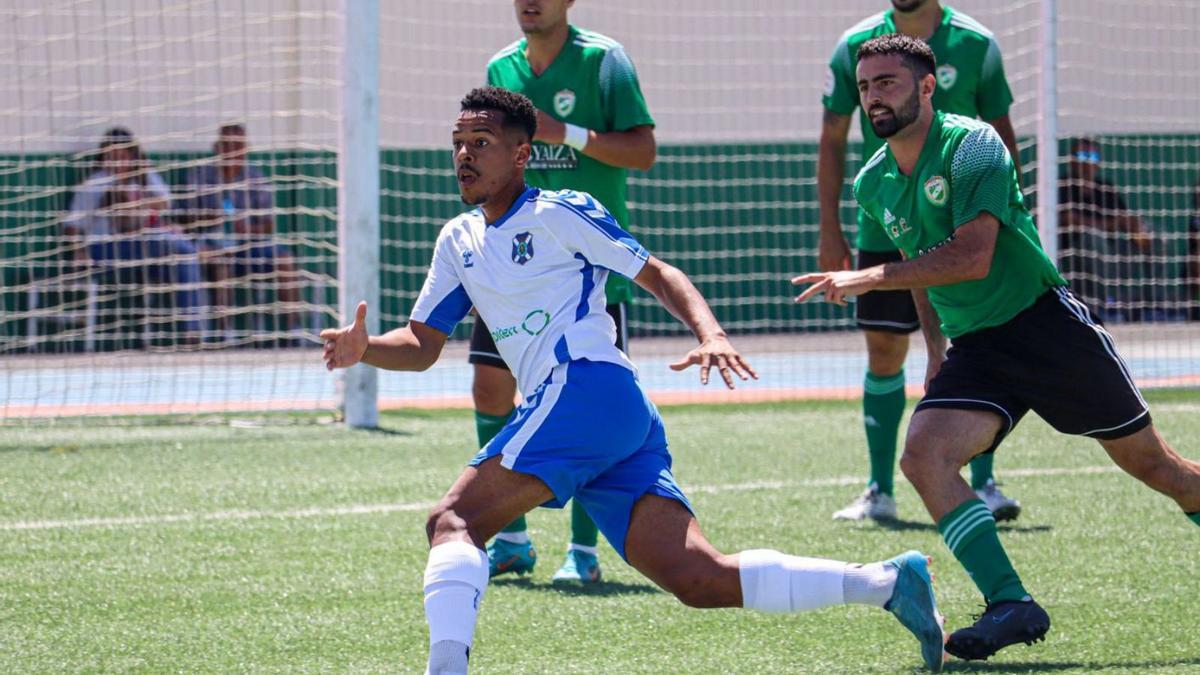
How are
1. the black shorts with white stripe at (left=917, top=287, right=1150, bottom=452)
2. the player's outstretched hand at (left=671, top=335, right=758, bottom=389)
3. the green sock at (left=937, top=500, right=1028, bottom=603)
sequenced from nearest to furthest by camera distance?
the player's outstretched hand at (left=671, top=335, right=758, bottom=389)
the green sock at (left=937, top=500, right=1028, bottom=603)
the black shorts with white stripe at (left=917, top=287, right=1150, bottom=452)

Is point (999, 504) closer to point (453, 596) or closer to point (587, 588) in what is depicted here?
point (587, 588)

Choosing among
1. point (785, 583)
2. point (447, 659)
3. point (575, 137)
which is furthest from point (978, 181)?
point (447, 659)

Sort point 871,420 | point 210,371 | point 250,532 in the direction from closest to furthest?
point 250,532 < point 871,420 < point 210,371

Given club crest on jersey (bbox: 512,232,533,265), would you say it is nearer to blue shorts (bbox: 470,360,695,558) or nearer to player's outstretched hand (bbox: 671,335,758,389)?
blue shorts (bbox: 470,360,695,558)

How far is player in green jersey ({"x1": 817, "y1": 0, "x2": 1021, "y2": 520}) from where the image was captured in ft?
22.8

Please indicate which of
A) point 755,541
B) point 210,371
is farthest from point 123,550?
point 210,371

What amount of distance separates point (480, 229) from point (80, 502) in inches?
148

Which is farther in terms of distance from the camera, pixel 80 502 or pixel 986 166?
pixel 80 502

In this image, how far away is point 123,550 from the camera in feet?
21.0

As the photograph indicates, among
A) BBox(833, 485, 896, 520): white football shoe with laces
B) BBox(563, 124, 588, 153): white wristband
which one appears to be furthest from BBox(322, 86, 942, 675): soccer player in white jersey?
BBox(833, 485, 896, 520): white football shoe with laces

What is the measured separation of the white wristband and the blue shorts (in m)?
1.73

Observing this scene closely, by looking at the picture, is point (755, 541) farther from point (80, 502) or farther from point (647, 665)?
point (80, 502)

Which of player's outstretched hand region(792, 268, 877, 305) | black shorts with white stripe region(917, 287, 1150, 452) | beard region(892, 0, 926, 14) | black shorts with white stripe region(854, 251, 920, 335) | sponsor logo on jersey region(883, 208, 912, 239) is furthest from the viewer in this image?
black shorts with white stripe region(854, 251, 920, 335)

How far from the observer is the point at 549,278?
14.4ft
